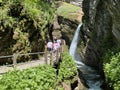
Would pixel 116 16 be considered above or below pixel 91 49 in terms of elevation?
above

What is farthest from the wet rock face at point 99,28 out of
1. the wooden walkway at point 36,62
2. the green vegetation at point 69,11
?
the wooden walkway at point 36,62

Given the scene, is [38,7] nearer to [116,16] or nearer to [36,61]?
[36,61]

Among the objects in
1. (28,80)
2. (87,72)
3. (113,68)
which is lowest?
(87,72)

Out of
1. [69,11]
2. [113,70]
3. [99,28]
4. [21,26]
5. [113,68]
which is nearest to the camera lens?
[21,26]

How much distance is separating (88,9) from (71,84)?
1597 cm

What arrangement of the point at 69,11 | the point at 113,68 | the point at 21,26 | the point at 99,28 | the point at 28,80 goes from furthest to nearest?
1. the point at 69,11
2. the point at 99,28
3. the point at 113,68
4. the point at 21,26
5. the point at 28,80

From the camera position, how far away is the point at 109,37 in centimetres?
2697

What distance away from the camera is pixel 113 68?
822 inches

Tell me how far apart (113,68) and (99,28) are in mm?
8625

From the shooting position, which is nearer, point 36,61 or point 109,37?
point 36,61

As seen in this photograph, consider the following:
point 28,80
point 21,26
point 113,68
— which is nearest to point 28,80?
point 28,80

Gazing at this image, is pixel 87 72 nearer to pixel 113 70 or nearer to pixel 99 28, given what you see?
pixel 99 28

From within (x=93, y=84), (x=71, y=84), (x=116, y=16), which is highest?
(x=116, y=16)

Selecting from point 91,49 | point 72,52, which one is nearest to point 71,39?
point 72,52
